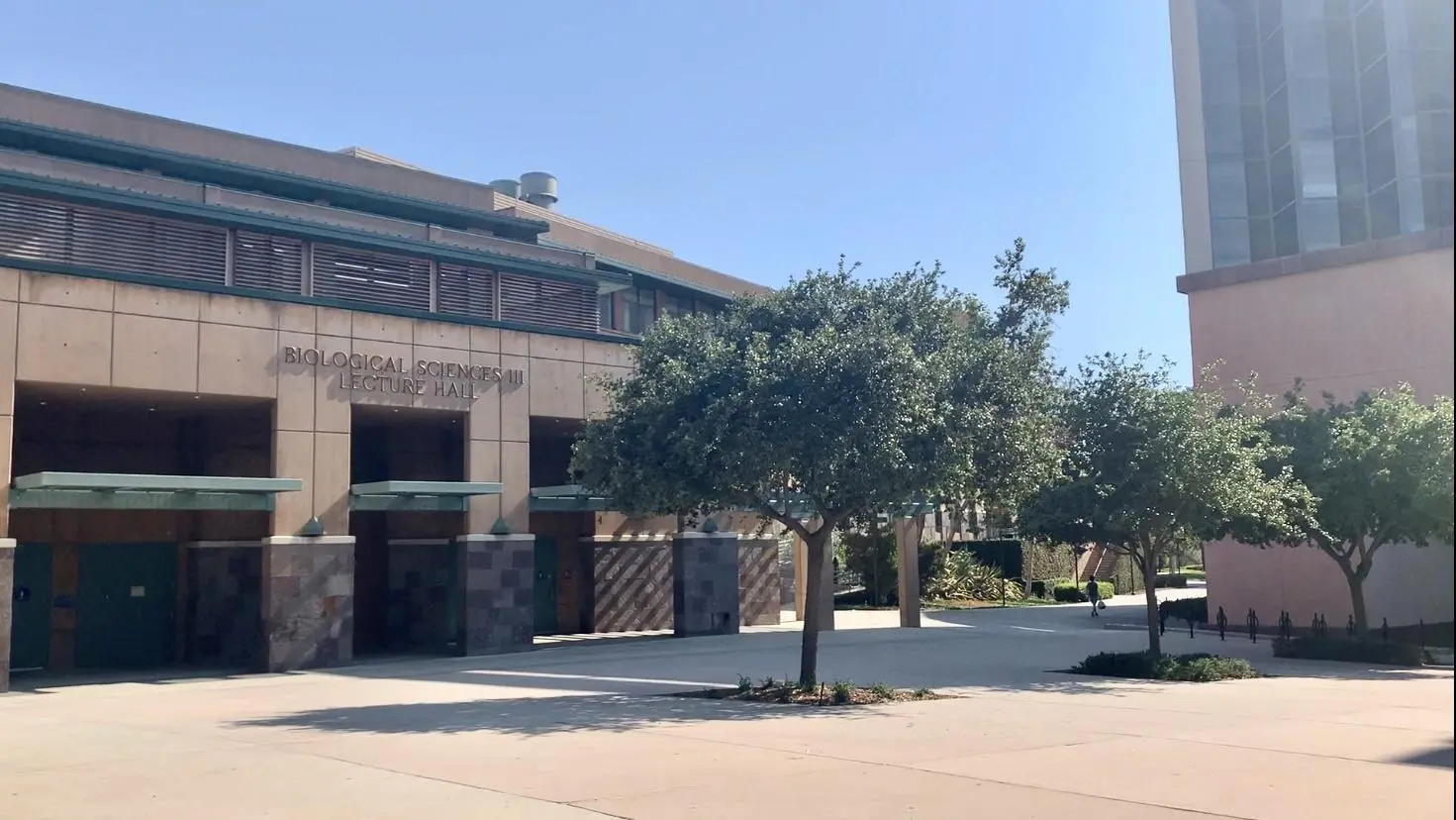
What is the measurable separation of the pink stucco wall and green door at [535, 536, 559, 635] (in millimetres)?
18988

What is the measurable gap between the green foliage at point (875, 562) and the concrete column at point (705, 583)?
573 inches

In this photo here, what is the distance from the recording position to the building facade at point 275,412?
24000 mm

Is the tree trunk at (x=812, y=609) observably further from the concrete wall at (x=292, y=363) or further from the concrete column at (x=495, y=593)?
the concrete wall at (x=292, y=363)

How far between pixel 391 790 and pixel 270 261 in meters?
19.0

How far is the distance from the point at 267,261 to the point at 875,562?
27567 millimetres

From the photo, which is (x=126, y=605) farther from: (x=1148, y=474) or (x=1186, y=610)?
(x=1186, y=610)

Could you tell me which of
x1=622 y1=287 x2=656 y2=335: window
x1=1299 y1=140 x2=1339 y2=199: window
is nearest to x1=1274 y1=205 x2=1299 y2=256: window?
x1=1299 y1=140 x2=1339 y2=199: window

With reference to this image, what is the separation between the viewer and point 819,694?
18.4m

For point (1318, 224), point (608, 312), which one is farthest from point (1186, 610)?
point (608, 312)

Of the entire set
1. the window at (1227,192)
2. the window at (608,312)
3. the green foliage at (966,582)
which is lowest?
the green foliage at (966,582)

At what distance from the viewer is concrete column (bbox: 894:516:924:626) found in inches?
1437

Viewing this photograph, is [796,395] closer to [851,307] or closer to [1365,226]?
[851,307]

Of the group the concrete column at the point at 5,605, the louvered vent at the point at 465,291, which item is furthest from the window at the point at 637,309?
the concrete column at the point at 5,605

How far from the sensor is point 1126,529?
72.9ft
